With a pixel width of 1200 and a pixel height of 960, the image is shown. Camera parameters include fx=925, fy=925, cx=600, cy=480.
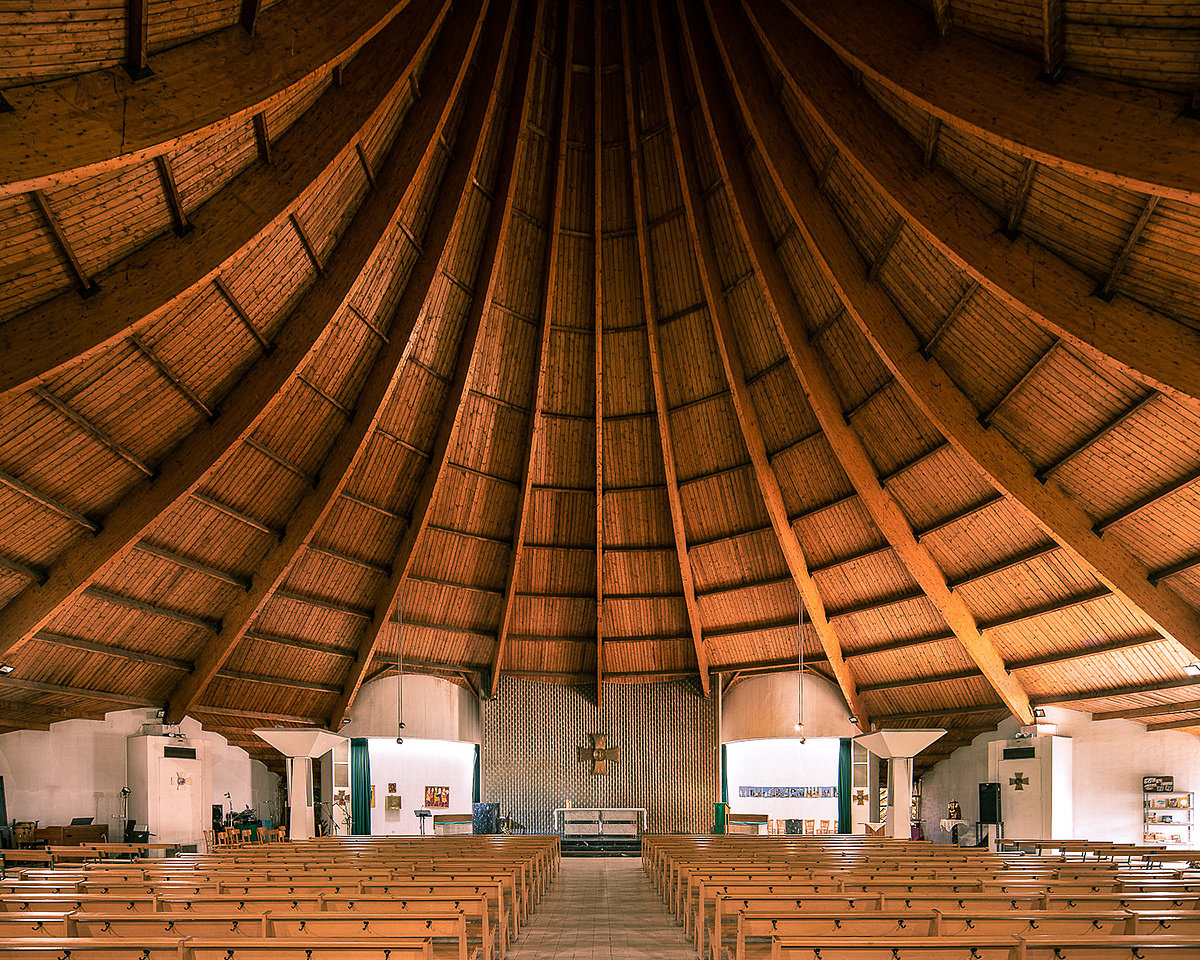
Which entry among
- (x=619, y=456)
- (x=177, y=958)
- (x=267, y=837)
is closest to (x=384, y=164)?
(x=619, y=456)

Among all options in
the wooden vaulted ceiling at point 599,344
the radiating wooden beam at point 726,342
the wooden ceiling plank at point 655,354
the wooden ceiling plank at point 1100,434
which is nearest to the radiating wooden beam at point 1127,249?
the wooden vaulted ceiling at point 599,344

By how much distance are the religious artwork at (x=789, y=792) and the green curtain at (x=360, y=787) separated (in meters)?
12.0

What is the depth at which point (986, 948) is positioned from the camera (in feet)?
22.2

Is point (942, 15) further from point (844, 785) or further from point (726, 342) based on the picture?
point (844, 785)

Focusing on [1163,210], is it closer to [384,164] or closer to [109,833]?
[384,164]

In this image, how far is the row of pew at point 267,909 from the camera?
657cm

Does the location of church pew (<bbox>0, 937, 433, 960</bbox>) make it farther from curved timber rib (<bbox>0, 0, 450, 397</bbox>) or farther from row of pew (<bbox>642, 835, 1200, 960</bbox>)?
curved timber rib (<bbox>0, 0, 450, 397</bbox>)

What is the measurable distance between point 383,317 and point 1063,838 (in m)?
19.6

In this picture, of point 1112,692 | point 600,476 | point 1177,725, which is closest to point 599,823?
point 600,476

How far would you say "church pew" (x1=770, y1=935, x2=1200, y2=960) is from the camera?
658cm

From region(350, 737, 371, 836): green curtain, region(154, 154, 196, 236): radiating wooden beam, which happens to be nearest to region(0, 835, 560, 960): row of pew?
region(154, 154, 196, 236): radiating wooden beam

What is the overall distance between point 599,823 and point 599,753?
2262mm

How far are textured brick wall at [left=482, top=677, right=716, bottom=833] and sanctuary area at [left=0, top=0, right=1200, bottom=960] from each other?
0.49ft

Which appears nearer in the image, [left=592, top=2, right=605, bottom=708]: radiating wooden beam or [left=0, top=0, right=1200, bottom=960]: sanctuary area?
[left=0, top=0, right=1200, bottom=960]: sanctuary area
